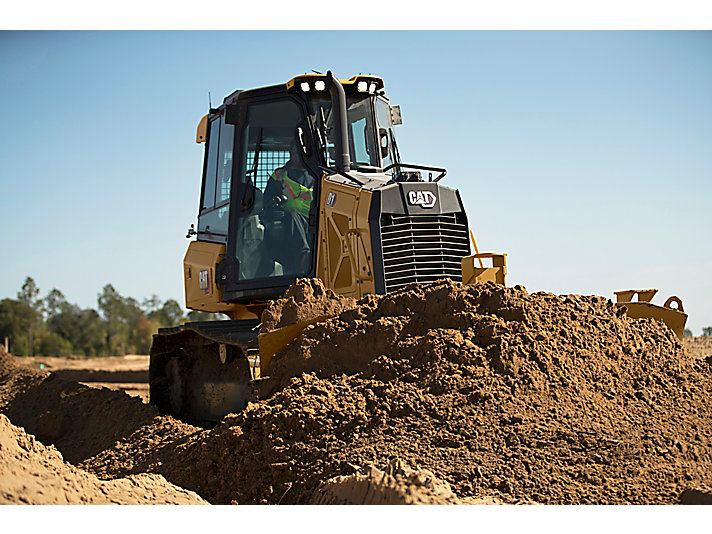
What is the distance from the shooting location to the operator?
704 centimetres

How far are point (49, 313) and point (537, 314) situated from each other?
64502mm

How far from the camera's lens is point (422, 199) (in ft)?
21.9

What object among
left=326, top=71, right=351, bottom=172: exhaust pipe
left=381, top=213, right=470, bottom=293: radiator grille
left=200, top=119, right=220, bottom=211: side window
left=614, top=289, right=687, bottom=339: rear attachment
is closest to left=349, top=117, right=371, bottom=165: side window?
left=326, top=71, right=351, bottom=172: exhaust pipe

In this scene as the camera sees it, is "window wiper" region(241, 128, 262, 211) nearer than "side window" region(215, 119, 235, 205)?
Yes

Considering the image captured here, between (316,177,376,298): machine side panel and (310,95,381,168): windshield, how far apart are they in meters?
0.66

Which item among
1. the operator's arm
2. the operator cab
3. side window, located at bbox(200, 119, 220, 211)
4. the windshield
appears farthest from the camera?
side window, located at bbox(200, 119, 220, 211)

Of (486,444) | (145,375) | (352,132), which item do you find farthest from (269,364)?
(145,375)

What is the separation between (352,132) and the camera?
739cm

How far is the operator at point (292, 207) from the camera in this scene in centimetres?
704

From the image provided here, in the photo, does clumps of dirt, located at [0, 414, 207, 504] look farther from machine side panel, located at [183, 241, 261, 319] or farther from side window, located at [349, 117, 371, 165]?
side window, located at [349, 117, 371, 165]

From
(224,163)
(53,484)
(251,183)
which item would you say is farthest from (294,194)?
(53,484)

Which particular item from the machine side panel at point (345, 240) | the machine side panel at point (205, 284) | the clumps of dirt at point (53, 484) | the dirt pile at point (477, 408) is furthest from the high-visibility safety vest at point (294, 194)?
the clumps of dirt at point (53, 484)

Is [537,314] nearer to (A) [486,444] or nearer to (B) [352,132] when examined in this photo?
(A) [486,444]

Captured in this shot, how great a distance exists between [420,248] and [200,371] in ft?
9.99
